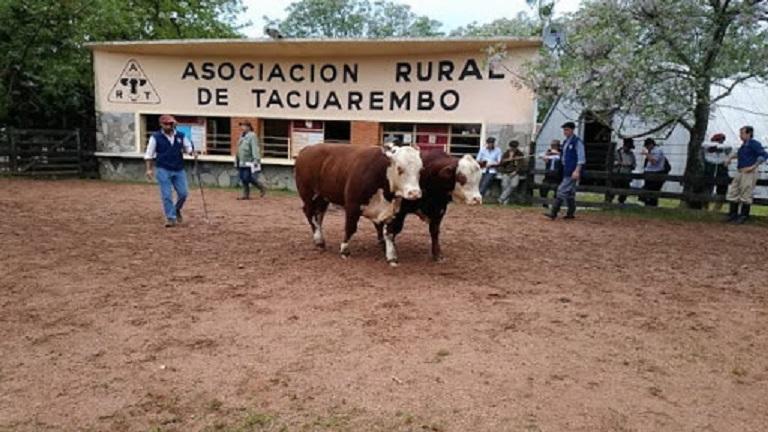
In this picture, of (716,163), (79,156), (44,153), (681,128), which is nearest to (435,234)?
(716,163)

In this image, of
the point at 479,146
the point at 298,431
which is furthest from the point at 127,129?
the point at 298,431

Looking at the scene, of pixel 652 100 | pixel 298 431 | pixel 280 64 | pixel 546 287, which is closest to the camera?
pixel 298 431

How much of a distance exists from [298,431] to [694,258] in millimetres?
6029

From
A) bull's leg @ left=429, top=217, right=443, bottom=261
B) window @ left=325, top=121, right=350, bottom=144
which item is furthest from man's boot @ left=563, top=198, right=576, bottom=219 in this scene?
window @ left=325, top=121, right=350, bottom=144

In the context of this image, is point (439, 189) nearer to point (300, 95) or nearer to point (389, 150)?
point (389, 150)

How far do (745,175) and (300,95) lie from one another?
31.9ft

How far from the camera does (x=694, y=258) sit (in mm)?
7344

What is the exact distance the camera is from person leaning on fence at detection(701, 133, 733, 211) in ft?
36.4

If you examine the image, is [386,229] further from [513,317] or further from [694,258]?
[694,258]

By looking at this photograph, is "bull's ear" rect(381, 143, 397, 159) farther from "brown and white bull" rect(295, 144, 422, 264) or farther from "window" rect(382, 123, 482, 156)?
"window" rect(382, 123, 482, 156)

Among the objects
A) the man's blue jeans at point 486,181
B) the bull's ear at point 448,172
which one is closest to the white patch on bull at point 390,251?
the bull's ear at point 448,172

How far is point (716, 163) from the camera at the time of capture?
36.8ft

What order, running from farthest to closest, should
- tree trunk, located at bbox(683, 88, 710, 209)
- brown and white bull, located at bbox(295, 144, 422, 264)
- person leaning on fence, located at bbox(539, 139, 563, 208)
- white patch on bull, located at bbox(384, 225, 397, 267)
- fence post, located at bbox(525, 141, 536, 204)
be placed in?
fence post, located at bbox(525, 141, 536, 204)
person leaning on fence, located at bbox(539, 139, 563, 208)
tree trunk, located at bbox(683, 88, 710, 209)
white patch on bull, located at bbox(384, 225, 397, 267)
brown and white bull, located at bbox(295, 144, 422, 264)

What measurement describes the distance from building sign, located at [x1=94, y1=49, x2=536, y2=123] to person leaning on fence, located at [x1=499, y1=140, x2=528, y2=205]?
0.81 meters
